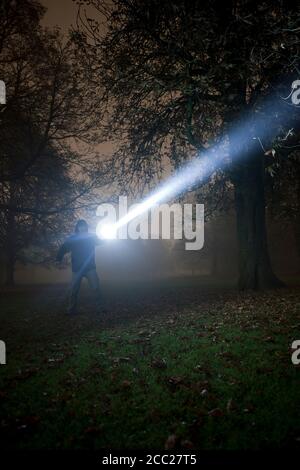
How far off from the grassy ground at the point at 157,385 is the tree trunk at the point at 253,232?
4303 mm

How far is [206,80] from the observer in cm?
926

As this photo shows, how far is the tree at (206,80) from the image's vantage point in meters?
8.46

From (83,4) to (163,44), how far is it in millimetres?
2896

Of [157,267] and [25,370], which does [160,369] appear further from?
[157,267]

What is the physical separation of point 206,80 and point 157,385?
7.75 meters

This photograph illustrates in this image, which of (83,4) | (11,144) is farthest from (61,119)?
(83,4)

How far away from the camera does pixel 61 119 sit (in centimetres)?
1471
